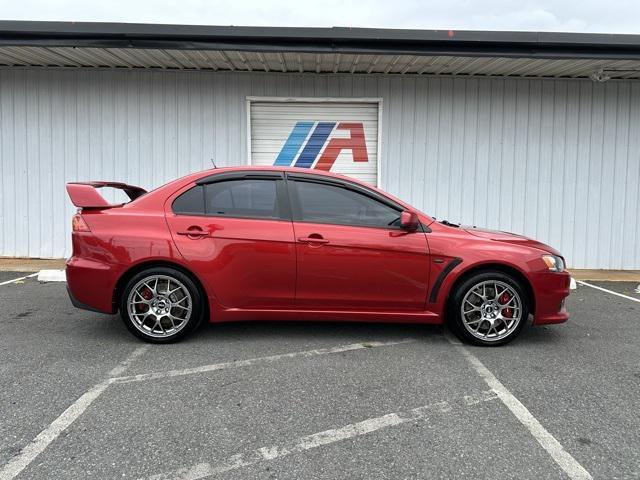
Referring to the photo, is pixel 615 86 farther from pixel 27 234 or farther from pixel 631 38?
pixel 27 234

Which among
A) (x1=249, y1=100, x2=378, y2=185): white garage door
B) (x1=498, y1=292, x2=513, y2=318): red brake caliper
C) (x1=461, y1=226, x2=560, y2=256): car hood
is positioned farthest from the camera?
(x1=249, y1=100, x2=378, y2=185): white garage door

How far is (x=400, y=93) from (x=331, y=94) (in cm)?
121

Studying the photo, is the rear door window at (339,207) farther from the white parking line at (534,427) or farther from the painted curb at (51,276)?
the painted curb at (51,276)

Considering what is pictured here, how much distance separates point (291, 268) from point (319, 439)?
1.80 m

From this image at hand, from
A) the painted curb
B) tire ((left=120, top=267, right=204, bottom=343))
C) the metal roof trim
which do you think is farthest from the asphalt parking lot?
the metal roof trim

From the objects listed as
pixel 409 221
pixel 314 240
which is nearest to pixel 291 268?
pixel 314 240

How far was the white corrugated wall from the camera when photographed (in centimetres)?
867

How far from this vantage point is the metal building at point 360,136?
8.66 m

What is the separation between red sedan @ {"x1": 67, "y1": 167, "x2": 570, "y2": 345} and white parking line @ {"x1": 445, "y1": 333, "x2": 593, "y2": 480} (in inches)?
25.9

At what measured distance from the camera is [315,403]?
332cm

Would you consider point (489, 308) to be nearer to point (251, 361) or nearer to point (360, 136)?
point (251, 361)

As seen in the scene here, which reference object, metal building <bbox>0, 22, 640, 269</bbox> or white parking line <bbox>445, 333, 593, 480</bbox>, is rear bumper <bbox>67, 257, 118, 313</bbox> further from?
metal building <bbox>0, 22, 640, 269</bbox>

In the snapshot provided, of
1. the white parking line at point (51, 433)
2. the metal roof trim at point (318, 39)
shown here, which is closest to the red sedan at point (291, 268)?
the white parking line at point (51, 433)

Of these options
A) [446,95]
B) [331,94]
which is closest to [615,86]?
Result: [446,95]
